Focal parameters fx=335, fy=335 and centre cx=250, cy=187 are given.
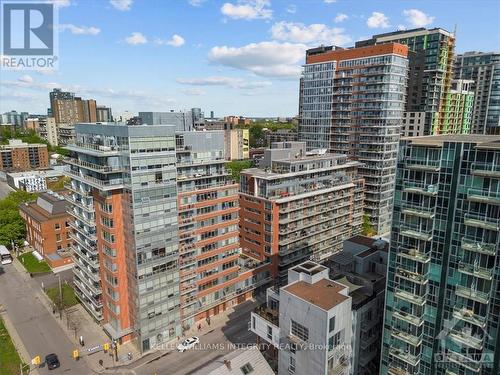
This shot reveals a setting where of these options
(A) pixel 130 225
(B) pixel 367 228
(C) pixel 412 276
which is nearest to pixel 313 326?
(C) pixel 412 276

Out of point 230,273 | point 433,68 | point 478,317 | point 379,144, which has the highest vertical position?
point 433,68

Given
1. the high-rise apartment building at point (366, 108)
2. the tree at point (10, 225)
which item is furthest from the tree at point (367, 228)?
the tree at point (10, 225)

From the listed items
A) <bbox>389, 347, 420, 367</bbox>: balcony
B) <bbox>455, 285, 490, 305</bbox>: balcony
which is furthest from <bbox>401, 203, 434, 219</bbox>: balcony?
<bbox>389, 347, 420, 367</bbox>: balcony

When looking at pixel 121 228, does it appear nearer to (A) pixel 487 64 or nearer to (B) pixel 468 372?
(B) pixel 468 372

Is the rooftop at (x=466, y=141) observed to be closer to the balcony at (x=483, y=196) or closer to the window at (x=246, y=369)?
the balcony at (x=483, y=196)

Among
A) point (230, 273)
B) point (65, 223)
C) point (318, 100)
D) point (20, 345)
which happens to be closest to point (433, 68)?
point (318, 100)
